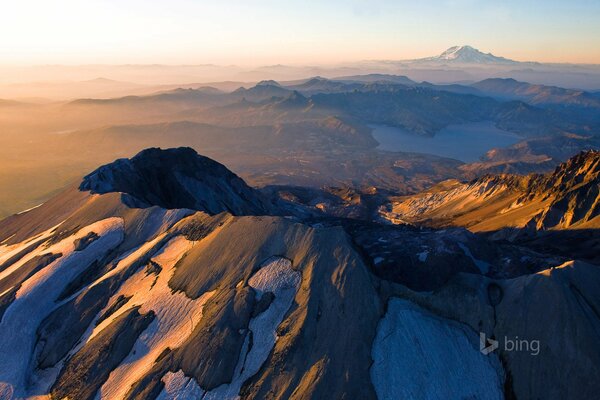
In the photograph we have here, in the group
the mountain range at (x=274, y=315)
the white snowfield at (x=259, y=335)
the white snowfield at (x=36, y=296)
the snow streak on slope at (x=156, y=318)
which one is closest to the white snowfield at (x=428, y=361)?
the mountain range at (x=274, y=315)

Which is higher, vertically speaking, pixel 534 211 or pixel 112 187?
pixel 112 187

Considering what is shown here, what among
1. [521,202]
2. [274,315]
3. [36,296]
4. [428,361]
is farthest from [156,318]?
[521,202]

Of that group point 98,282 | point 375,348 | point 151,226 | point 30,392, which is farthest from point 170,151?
point 375,348

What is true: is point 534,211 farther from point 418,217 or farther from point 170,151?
point 170,151

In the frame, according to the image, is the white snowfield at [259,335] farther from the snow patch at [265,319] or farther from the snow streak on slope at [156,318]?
the snow streak on slope at [156,318]

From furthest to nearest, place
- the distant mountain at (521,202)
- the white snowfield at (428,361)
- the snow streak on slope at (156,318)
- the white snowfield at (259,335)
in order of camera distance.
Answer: the distant mountain at (521,202)
the snow streak on slope at (156,318)
the white snowfield at (259,335)
the white snowfield at (428,361)

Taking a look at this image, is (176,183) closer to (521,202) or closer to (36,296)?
(36,296)
